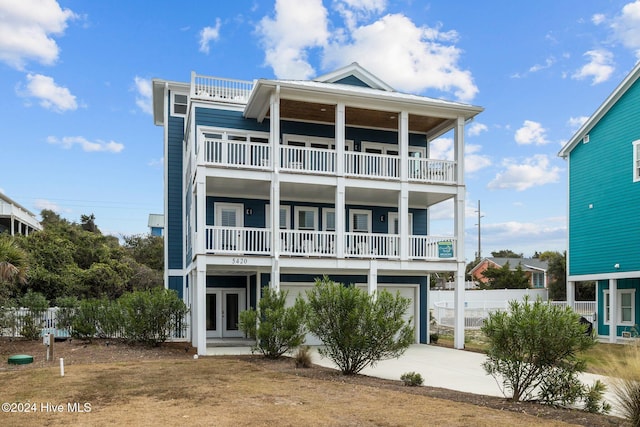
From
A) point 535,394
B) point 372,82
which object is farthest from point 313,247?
point 535,394

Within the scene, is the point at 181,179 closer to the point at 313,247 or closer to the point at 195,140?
the point at 195,140

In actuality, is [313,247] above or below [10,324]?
above

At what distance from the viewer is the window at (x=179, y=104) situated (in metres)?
24.9

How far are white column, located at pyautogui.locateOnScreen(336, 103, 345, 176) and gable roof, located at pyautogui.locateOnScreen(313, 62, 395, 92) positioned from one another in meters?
3.34

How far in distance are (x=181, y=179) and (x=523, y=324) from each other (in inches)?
754

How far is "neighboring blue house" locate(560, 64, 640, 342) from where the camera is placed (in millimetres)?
23156

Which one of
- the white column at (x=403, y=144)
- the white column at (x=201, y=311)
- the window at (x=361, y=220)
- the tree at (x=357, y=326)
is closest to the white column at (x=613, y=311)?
the window at (x=361, y=220)

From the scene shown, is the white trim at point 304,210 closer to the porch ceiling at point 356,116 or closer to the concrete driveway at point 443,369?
the porch ceiling at point 356,116

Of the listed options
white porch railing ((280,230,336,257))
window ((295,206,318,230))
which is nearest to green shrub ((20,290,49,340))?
white porch railing ((280,230,336,257))

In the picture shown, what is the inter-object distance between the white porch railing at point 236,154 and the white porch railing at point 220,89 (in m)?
2.49

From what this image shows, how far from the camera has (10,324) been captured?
20078 millimetres

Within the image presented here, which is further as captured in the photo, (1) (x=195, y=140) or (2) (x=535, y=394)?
(1) (x=195, y=140)

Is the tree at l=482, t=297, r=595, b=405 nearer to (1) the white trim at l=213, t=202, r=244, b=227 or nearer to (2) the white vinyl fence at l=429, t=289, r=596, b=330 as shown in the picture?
(1) the white trim at l=213, t=202, r=244, b=227

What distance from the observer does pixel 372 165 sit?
2025cm
